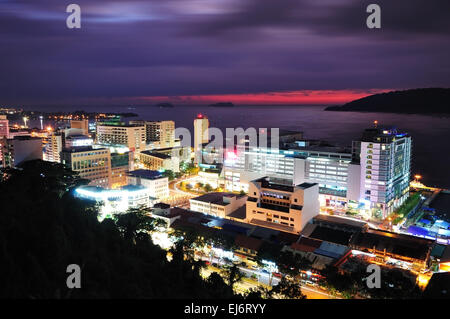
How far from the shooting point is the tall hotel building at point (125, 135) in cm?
4344

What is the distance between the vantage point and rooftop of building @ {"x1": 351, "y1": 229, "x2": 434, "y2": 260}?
54.2 ft

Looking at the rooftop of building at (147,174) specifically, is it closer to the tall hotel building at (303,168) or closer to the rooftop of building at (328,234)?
the tall hotel building at (303,168)

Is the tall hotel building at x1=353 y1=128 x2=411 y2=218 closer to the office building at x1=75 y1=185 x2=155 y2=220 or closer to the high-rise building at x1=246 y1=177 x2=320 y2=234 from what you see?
the high-rise building at x1=246 y1=177 x2=320 y2=234

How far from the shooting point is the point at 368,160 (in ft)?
79.8

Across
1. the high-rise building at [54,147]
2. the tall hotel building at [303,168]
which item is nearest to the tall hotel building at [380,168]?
the tall hotel building at [303,168]

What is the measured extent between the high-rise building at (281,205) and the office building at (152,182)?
797 cm

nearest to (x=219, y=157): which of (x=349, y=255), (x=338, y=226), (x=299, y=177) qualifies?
(x=299, y=177)

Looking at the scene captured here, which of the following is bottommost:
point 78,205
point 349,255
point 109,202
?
point 349,255

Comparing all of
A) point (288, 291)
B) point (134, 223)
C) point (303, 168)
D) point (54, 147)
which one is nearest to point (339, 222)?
point (303, 168)

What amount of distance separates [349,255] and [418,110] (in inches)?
2855

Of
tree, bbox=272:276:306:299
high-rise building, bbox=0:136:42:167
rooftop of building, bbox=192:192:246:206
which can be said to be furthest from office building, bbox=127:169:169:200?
tree, bbox=272:276:306:299

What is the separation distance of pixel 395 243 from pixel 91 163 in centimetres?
2126

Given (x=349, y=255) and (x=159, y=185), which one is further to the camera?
(x=159, y=185)

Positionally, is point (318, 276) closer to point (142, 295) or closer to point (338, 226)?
point (338, 226)
